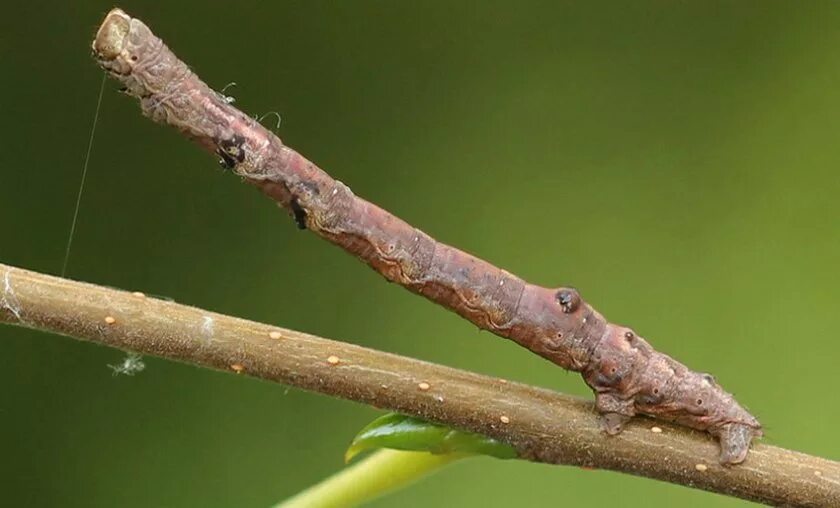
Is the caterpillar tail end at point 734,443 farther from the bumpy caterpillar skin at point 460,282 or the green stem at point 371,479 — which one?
the green stem at point 371,479

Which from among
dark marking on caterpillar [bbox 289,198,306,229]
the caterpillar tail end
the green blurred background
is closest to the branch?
the caterpillar tail end

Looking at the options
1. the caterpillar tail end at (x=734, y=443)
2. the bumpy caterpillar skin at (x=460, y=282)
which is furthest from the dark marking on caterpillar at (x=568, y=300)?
the caterpillar tail end at (x=734, y=443)

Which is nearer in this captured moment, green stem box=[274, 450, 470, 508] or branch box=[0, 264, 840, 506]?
branch box=[0, 264, 840, 506]

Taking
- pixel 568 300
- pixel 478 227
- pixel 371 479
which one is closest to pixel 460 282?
pixel 568 300

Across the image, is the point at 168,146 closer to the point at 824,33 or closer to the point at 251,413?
the point at 251,413

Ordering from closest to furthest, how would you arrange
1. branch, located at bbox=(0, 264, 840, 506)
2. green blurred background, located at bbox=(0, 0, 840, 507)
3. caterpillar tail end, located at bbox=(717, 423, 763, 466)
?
branch, located at bbox=(0, 264, 840, 506)
caterpillar tail end, located at bbox=(717, 423, 763, 466)
green blurred background, located at bbox=(0, 0, 840, 507)

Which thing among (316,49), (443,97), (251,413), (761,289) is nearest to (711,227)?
(761,289)

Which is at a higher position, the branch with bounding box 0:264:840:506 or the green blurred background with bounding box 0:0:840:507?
the green blurred background with bounding box 0:0:840:507

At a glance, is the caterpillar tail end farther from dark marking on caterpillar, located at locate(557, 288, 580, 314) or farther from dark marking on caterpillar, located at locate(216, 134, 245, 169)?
dark marking on caterpillar, located at locate(216, 134, 245, 169)
